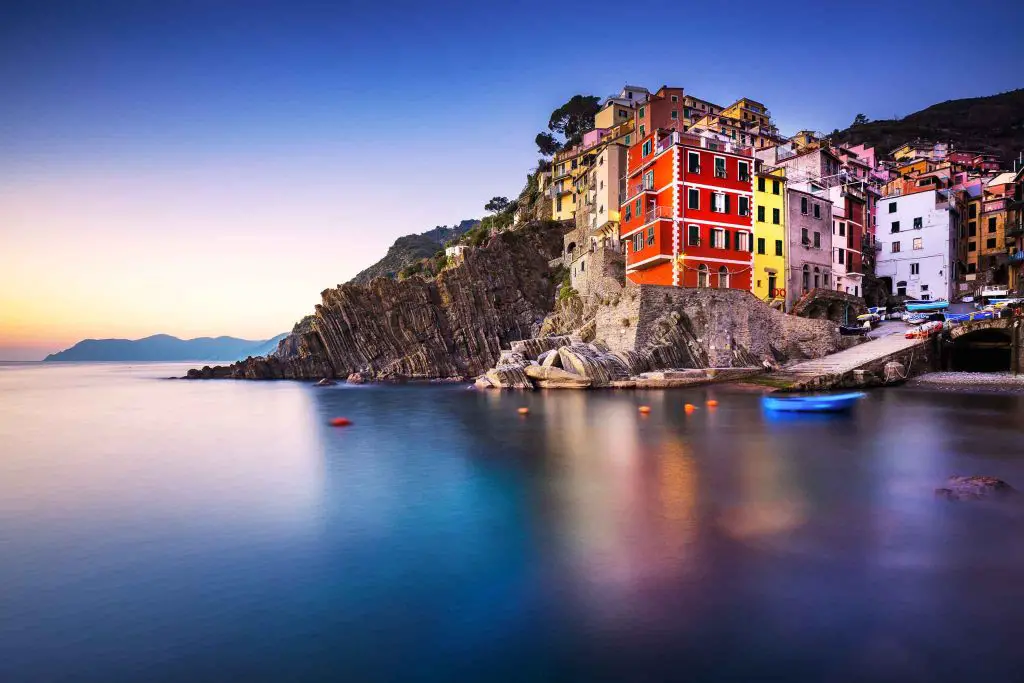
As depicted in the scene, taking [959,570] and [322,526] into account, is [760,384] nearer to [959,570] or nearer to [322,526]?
[959,570]

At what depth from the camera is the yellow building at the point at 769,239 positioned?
135 feet

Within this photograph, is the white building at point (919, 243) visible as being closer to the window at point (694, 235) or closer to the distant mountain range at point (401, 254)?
the window at point (694, 235)

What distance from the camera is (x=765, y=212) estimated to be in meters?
41.3

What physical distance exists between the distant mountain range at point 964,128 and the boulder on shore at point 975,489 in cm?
12919

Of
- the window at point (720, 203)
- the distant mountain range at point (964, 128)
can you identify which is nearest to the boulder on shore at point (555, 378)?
the window at point (720, 203)

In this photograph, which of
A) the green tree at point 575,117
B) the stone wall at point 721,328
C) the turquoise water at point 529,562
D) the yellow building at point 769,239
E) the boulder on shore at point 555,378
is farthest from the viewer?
the green tree at point 575,117

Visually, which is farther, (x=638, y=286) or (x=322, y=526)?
(x=638, y=286)

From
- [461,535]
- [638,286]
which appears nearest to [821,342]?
[638,286]

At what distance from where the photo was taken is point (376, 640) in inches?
277

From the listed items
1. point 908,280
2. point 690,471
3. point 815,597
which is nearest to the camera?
point 815,597

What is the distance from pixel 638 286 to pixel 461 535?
3127 cm

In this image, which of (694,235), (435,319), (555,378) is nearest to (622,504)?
(555,378)

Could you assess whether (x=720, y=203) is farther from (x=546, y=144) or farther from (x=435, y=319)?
(x=546, y=144)

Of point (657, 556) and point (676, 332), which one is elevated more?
point (676, 332)
